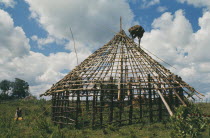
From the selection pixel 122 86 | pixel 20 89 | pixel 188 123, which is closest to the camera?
pixel 188 123

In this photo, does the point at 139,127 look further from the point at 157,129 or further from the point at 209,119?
the point at 209,119

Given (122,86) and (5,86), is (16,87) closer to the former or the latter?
(5,86)

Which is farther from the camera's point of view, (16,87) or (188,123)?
(16,87)

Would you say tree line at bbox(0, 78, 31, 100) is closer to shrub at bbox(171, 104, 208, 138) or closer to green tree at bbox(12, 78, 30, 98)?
green tree at bbox(12, 78, 30, 98)

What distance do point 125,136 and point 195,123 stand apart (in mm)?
3065

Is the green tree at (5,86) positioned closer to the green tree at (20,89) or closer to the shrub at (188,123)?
the green tree at (20,89)

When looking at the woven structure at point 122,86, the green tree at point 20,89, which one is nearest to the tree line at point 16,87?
the green tree at point 20,89

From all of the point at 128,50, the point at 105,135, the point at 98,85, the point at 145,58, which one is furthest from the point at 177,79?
the point at 105,135

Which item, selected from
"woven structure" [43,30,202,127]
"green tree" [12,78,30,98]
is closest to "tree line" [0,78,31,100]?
"green tree" [12,78,30,98]

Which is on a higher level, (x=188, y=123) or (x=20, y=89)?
(x=20, y=89)

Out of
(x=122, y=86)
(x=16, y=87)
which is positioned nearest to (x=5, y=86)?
(x=16, y=87)

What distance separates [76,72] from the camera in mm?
12125

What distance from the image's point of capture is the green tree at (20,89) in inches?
2633

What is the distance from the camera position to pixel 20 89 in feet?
221
